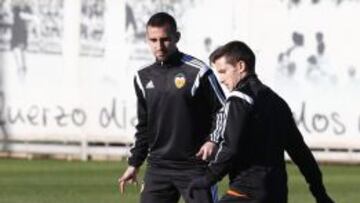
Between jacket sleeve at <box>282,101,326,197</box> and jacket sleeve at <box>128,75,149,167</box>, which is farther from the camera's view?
jacket sleeve at <box>128,75,149,167</box>

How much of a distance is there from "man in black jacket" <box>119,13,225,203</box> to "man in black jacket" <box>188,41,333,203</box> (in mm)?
1201

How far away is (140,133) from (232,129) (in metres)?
2.02

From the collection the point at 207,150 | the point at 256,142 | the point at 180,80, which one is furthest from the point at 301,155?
the point at 180,80

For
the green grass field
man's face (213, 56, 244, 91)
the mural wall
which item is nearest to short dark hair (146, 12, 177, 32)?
man's face (213, 56, 244, 91)

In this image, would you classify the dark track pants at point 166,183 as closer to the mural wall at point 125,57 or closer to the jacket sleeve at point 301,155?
the jacket sleeve at point 301,155

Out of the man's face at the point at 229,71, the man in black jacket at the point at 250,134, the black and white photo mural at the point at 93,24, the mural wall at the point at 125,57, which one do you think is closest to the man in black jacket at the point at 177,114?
the man in black jacket at the point at 250,134

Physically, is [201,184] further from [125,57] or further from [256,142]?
[125,57]

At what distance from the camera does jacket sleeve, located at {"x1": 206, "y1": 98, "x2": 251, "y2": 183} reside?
8211 mm

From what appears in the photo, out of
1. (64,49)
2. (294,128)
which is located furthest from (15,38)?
(294,128)

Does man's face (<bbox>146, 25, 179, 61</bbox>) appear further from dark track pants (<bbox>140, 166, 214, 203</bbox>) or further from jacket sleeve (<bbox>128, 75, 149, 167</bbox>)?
dark track pants (<bbox>140, 166, 214, 203</bbox>)

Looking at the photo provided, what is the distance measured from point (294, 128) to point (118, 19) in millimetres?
19473

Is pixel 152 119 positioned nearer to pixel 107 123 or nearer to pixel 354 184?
pixel 354 184

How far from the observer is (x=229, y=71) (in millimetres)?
8312

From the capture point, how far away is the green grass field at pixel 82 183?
57.7 feet
